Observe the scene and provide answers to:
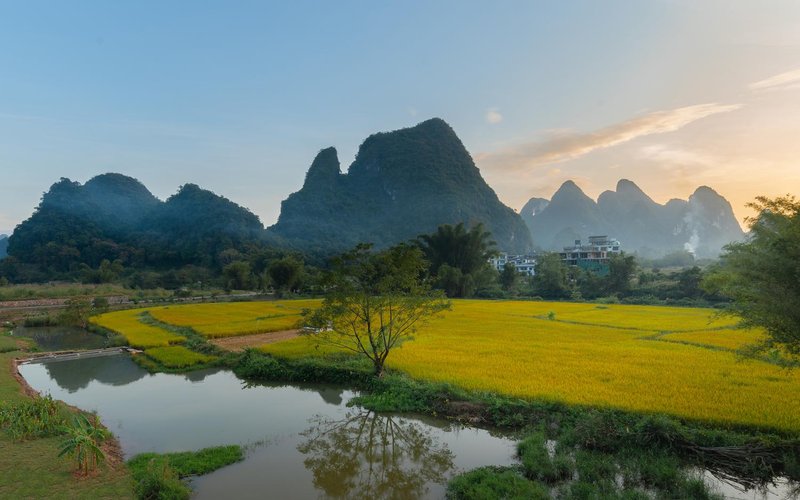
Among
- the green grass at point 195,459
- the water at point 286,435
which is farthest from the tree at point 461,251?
the green grass at point 195,459

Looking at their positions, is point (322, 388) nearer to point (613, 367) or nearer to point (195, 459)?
point (195, 459)

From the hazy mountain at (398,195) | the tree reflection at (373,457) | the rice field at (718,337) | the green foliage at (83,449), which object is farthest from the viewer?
the hazy mountain at (398,195)

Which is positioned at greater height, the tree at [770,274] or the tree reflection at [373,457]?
the tree at [770,274]

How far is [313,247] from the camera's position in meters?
82.2

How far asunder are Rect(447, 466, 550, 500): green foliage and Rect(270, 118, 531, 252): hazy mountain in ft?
289

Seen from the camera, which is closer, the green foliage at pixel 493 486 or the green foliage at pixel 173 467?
the green foliage at pixel 493 486

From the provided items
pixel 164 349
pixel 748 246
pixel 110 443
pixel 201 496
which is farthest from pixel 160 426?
pixel 748 246

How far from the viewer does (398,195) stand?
112375 millimetres

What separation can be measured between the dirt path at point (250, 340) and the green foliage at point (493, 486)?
11.6 meters

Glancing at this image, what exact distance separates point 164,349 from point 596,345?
1703 cm

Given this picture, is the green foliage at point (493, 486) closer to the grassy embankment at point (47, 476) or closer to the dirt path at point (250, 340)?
the grassy embankment at point (47, 476)

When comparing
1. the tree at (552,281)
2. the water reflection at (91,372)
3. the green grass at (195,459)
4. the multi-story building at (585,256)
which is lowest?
the water reflection at (91,372)

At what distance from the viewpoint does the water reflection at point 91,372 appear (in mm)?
13836

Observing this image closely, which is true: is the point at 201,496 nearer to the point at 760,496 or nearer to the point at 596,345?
the point at 760,496
